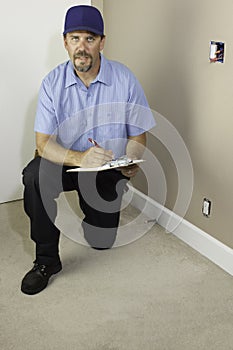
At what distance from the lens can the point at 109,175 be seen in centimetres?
224

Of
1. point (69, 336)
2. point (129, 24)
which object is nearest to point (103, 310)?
point (69, 336)

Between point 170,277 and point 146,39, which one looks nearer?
point 170,277

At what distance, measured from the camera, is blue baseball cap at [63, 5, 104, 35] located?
199cm

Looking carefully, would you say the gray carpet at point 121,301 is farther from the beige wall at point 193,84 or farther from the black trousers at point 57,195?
the beige wall at point 193,84

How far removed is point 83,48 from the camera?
203 cm

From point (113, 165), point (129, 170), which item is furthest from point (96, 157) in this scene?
point (129, 170)

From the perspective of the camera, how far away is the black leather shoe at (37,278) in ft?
6.68

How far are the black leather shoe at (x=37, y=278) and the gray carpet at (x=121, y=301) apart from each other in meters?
0.03

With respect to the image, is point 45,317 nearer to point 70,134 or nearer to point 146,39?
point 70,134

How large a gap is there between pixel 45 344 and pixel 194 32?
1404 millimetres

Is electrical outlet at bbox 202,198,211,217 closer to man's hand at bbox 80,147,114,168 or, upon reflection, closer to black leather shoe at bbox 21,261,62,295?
man's hand at bbox 80,147,114,168

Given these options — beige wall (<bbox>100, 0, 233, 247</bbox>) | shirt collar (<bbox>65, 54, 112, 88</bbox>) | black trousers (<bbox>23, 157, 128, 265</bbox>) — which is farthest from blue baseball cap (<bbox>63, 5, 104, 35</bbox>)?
black trousers (<bbox>23, 157, 128, 265</bbox>)

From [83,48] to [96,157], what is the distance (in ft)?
1.47

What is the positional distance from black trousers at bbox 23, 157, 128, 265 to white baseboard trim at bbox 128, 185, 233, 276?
319 mm
